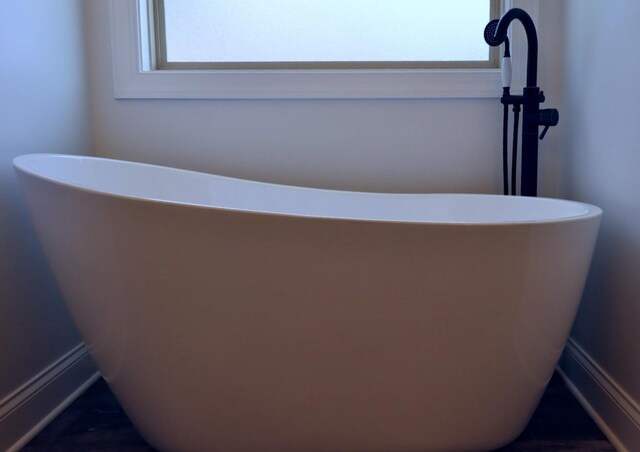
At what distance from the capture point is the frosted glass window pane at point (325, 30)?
211 cm

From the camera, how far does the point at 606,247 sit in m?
1.55

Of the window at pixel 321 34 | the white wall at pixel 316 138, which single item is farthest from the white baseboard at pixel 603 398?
the window at pixel 321 34

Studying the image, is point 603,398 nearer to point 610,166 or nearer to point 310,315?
point 610,166

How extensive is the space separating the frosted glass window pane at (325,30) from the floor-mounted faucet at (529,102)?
0.35 meters

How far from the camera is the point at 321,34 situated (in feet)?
6.94

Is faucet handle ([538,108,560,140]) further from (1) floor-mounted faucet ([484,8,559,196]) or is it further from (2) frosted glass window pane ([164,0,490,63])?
(2) frosted glass window pane ([164,0,490,63])

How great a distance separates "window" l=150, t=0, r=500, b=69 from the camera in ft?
6.91

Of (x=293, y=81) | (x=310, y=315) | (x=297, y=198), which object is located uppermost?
(x=293, y=81)

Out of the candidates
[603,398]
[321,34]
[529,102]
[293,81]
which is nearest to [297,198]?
[293,81]

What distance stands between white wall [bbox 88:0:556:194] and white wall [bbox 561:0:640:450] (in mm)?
280

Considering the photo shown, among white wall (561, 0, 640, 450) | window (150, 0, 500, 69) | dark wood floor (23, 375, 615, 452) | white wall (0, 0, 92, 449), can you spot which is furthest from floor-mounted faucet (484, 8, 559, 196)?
white wall (0, 0, 92, 449)

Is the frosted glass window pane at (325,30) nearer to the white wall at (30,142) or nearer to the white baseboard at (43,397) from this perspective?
the white wall at (30,142)

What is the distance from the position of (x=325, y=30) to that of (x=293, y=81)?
0.30m

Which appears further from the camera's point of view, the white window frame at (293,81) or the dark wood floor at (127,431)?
the white window frame at (293,81)
